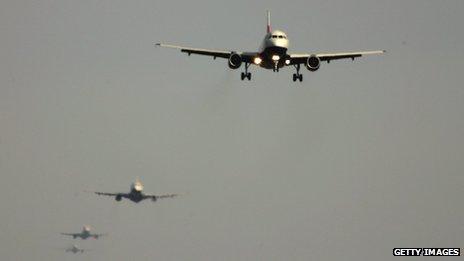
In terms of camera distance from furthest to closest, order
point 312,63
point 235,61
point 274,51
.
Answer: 1. point 312,63
2. point 235,61
3. point 274,51

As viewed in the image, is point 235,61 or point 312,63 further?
point 312,63

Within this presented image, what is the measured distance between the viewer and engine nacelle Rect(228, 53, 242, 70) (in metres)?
123

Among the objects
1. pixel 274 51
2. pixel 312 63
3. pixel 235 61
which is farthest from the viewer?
pixel 312 63

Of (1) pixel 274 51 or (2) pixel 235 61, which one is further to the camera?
(2) pixel 235 61

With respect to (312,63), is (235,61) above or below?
below

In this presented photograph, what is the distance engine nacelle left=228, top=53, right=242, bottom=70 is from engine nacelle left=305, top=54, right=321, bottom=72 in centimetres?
785

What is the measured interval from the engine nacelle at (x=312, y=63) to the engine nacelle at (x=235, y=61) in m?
7.85

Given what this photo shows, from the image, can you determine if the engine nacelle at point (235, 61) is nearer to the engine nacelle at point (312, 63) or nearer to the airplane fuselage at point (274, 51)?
the airplane fuselage at point (274, 51)

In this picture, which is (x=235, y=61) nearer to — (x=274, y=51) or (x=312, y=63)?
(x=274, y=51)

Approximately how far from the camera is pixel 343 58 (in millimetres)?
131125

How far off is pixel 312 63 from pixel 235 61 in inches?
350

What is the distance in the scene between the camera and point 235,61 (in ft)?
405

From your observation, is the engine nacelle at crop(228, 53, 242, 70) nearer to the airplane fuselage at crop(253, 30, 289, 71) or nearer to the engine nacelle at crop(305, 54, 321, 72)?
the airplane fuselage at crop(253, 30, 289, 71)

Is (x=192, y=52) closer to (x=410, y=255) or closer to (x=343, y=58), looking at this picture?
(x=343, y=58)
